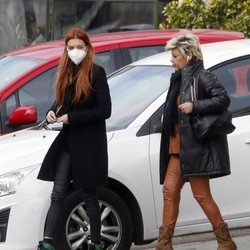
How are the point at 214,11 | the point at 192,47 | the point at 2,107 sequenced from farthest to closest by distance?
the point at 214,11
the point at 2,107
the point at 192,47

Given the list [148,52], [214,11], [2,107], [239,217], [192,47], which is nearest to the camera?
[192,47]

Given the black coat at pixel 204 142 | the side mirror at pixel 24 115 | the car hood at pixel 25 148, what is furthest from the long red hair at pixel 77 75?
the side mirror at pixel 24 115

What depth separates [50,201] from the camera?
21.5ft

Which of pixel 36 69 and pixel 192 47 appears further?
pixel 36 69

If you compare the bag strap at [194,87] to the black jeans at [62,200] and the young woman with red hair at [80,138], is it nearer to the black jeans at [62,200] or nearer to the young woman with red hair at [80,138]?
the young woman with red hair at [80,138]

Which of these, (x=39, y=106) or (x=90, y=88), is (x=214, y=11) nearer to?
(x=39, y=106)

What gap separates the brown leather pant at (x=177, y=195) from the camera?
639 cm

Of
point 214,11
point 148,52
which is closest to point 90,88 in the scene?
point 148,52

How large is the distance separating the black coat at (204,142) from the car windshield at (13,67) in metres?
2.87

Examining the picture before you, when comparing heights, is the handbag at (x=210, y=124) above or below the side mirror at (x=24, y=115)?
above

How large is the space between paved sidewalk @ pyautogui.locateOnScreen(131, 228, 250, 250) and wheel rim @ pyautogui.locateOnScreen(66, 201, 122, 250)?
2.39 ft

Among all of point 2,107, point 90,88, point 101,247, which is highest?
point 90,88

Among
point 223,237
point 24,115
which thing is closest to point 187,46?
point 223,237

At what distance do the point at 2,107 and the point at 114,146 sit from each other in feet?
7.09
